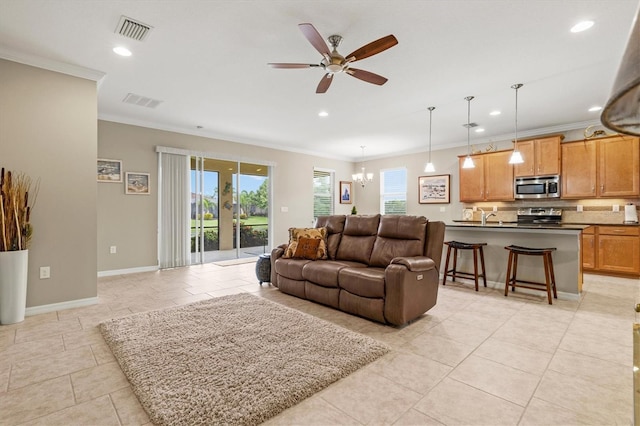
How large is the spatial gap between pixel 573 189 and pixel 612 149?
0.82 meters

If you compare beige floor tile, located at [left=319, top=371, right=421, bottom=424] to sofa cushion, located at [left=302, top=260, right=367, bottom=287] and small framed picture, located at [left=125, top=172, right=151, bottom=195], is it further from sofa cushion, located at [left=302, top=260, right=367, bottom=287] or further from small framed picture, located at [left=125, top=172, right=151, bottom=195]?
small framed picture, located at [left=125, top=172, right=151, bottom=195]

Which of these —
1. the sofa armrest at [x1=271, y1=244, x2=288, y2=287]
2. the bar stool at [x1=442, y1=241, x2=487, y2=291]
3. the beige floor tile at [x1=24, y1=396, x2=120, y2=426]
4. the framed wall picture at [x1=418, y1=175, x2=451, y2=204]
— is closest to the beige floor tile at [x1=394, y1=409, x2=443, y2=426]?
the beige floor tile at [x1=24, y1=396, x2=120, y2=426]

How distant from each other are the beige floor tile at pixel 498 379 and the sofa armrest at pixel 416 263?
35.8 inches

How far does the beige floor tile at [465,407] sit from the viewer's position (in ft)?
5.61

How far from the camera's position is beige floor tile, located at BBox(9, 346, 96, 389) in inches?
82.8

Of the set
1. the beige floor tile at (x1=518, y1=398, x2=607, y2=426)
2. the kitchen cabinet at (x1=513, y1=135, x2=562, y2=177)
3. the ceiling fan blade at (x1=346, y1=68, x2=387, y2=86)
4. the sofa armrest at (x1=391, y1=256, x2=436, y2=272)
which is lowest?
the beige floor tile at (x1=518, y1=398, x2=607, y2=426)

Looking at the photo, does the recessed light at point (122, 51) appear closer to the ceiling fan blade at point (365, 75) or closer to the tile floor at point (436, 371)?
the ceiling fan blade at point (365, 75)

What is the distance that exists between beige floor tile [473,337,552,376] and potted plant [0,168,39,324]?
429cm

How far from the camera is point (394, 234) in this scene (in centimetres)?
377

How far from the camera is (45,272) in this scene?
3430 mm

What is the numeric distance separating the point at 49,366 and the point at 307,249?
8.85 ft

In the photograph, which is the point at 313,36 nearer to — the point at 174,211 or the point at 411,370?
the point at 411,370

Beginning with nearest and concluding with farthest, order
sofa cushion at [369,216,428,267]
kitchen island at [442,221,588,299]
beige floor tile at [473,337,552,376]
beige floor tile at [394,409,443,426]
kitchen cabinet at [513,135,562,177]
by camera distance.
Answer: beige floor tile at [394,409,443,426], beige floor tile at [473,337,552,376], sofa cushion at [369,216,428,267], kitchen island at [442,221,588,299], kitchen cabinet at [513,135,562,177]

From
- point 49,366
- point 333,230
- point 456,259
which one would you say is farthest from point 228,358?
point 456,259
